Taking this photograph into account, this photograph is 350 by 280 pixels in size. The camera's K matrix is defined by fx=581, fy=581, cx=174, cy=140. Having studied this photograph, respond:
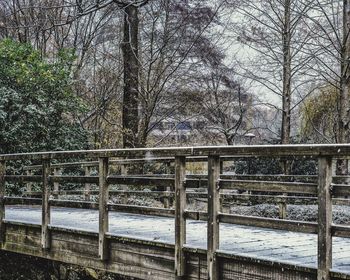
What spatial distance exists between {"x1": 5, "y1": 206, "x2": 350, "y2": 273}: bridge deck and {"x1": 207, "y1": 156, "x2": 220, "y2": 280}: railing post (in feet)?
0.62

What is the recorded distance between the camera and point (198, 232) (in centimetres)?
727

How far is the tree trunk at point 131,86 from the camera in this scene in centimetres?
1819

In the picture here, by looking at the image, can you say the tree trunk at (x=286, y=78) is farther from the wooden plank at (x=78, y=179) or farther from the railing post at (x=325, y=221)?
the railing post at (x=325, y=221)

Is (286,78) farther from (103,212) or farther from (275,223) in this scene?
(275,223)

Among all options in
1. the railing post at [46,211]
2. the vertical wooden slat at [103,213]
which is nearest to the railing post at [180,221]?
the vertical wooden slat at [103,213]

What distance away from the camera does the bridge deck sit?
5395 millimetres

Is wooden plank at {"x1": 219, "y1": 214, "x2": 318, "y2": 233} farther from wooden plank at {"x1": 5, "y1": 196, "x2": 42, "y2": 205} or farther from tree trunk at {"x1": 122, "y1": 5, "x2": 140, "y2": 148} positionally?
tree trunk at {"x1": 122, "y1": 5, "x2": 140, "y2": 148}

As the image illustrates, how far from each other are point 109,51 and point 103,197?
17841 millimetres

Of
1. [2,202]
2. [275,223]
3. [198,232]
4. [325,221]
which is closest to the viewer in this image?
[325,221]

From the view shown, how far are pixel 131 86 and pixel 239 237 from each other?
12.0 m

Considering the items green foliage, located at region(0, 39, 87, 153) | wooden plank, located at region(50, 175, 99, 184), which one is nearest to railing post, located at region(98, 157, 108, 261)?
wooden plank, located at region(50, 175, 99, 184)

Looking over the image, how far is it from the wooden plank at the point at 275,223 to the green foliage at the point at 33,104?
34.8ft

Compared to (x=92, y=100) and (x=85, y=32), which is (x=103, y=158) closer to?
(x=92, y=100)

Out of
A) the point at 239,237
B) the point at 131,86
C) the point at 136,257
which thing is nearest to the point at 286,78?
the point at 131,86
